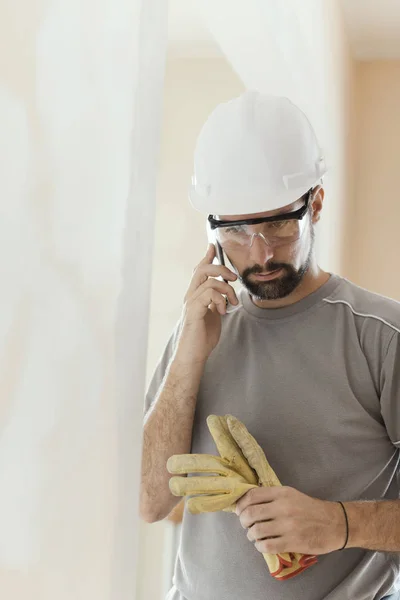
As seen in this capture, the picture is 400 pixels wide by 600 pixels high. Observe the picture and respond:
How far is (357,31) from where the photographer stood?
160 inches

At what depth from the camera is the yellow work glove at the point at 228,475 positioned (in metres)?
1.28

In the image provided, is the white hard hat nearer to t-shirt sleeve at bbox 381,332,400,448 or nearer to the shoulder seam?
the shoulder seam

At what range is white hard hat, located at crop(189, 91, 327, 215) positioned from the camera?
1578mm

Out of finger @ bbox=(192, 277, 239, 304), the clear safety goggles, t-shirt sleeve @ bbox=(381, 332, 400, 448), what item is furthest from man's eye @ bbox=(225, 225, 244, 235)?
t-shirt sleeve @ bbox=(381, 332, 400, 448)

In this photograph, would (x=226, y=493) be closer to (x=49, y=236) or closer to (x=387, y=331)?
(x=387, y=331)

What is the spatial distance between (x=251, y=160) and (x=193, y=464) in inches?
25.4

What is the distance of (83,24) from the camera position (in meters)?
0.97

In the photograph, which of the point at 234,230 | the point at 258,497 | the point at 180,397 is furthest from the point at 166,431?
the point at 234,230

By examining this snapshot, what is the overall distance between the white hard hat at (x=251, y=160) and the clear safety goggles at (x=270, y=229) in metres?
0.02

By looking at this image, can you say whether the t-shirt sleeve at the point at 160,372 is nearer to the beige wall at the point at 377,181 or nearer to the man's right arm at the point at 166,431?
the man's right arm at the point at 166,431

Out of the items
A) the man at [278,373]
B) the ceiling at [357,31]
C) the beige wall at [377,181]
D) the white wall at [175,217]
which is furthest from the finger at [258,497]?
the beige wall at [377,181]

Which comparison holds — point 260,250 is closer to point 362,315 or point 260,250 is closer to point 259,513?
point 362,315

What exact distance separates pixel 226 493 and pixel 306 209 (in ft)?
2.04

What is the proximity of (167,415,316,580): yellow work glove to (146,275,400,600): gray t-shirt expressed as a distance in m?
0.14
